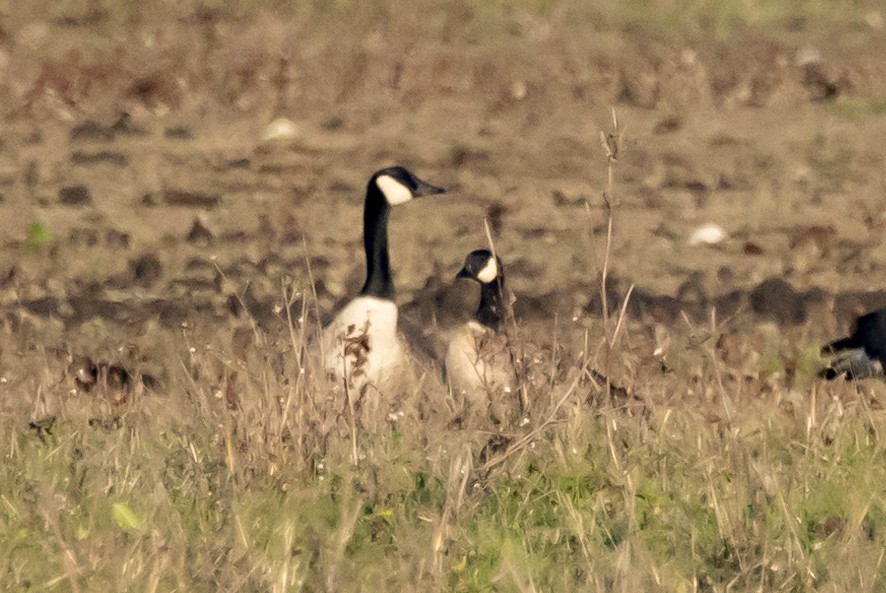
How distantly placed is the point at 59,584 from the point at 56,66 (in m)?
9.98

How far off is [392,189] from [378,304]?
1166mm

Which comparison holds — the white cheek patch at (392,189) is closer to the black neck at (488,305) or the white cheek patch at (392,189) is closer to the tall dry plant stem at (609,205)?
the black neck at (488,305)

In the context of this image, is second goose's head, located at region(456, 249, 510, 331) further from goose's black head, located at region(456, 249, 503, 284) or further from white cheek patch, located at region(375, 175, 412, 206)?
white cheek patch, located at region(375, 175, 412, 206)

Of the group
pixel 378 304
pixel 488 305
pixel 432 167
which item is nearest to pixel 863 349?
pixel 488 305

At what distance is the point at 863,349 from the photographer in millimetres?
7809

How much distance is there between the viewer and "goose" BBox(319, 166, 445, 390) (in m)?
6.82

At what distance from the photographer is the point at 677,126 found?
12.4m

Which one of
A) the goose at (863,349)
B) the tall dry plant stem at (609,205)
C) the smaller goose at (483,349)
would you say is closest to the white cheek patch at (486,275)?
the smaller goose at (483,349)

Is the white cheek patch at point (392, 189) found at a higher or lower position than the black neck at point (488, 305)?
higher

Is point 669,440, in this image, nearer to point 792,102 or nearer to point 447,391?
point 447,391

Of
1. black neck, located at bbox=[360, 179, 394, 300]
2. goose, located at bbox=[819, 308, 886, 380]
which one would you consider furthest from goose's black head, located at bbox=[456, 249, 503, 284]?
goose, located at bbox=[819, 308, 886, 380]

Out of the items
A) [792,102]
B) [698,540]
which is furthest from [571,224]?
[698,540]

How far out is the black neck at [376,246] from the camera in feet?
26.2

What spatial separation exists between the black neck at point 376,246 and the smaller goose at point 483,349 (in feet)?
1.25
